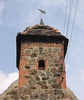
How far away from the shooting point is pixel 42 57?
423 inches

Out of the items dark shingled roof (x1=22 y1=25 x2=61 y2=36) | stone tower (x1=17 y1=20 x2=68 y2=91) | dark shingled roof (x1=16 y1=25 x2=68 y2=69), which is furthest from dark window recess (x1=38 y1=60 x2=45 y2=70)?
dark shingled roof (x1=22 y1=25 x2=61 y2=36)

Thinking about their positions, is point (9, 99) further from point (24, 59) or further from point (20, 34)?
point (20, 34)

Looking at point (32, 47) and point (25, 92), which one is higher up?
point (32, 47)

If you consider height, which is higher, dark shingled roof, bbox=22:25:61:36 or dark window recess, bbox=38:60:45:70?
dark shingled roof, bbox=22:25:61:36

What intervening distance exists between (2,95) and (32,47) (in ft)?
7.36

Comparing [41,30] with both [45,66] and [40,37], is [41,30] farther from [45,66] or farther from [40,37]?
[45,66]

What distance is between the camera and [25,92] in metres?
9.98

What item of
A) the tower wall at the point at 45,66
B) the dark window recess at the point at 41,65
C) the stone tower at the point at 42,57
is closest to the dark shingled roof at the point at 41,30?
the stone tower at the point at 42,57

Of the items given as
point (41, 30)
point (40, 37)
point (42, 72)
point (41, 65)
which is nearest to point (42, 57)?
point (41, 65)

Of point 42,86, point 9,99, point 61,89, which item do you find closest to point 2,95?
point 9,99

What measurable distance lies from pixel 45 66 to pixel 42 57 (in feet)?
1.30

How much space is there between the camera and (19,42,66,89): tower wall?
33.7ft

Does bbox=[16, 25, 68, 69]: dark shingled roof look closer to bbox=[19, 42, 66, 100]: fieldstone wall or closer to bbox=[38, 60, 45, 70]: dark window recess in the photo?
bbox=[19, 42, 66, 100]: fieldstone wall

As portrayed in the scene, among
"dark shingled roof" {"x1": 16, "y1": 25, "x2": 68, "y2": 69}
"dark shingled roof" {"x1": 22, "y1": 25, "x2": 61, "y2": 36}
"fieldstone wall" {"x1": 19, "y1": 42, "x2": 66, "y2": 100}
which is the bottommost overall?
"fieldstone wall" {"x1": 19, "y1": 42, "x2": 66, "y2": 100}
